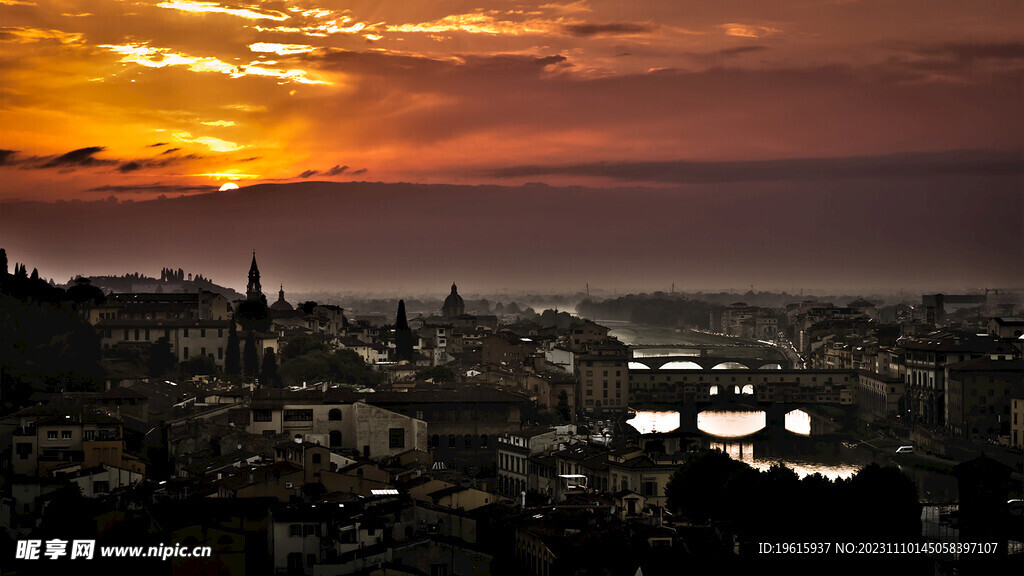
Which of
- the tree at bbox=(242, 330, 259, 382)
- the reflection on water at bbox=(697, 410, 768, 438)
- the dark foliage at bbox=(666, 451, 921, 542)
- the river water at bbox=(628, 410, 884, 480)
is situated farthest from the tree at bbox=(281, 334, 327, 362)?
the dark foliage at bbox=(666, 451, 921, 542)

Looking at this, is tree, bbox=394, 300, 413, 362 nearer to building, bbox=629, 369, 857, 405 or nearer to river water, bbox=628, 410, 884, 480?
building, bbox=629, 369, 857, 405

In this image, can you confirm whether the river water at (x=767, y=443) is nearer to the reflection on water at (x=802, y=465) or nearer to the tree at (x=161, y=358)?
the reflection on water at (x=802, y=465)

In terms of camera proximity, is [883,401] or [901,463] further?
[883,401]

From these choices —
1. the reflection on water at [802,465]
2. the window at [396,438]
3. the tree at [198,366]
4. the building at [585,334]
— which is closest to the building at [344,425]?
the window at [396,438]

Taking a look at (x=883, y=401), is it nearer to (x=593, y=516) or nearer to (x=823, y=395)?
(x=823, y=395)

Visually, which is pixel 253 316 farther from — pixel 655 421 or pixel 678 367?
pixel 678 367

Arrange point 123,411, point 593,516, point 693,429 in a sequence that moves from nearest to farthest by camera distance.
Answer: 1. point 593,516
2. point 123,411
3. point 693,429

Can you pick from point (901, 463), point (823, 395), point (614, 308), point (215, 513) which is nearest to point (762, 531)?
point (215, 513)
